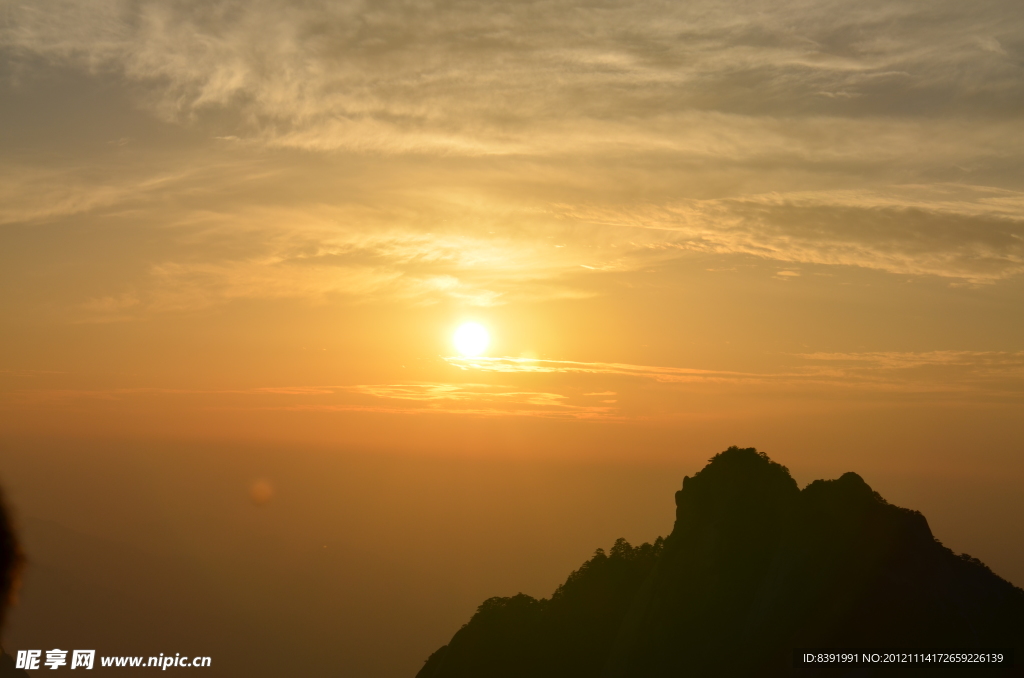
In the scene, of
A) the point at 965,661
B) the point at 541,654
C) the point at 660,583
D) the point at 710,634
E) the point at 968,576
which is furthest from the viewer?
the point at 541,654

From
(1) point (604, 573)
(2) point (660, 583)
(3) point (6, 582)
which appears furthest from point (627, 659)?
(3) point (6, 582)

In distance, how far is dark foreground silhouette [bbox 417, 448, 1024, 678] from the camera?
47.5 metres

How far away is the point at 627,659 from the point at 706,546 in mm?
11069

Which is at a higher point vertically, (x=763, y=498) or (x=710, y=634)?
(x=763, y=498)

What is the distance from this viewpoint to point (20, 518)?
9438mm

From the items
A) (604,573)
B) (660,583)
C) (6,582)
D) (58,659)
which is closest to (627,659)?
(660,583)

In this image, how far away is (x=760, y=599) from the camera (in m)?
53.7

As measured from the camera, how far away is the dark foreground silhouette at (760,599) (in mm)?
47500

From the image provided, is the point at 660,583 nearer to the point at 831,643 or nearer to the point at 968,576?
the point at 831,643

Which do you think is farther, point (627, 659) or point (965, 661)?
point (627, 659)

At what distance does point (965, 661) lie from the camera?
45.4 m

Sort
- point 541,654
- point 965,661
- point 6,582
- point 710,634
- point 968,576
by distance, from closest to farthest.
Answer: point 6,582 → point 965,661 → point 968,576 → point 710,634 → point 541,654

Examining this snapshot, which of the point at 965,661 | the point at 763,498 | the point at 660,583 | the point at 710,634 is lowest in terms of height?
the point at 965,661

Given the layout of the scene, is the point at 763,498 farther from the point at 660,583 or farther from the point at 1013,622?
the point at 1013,622
